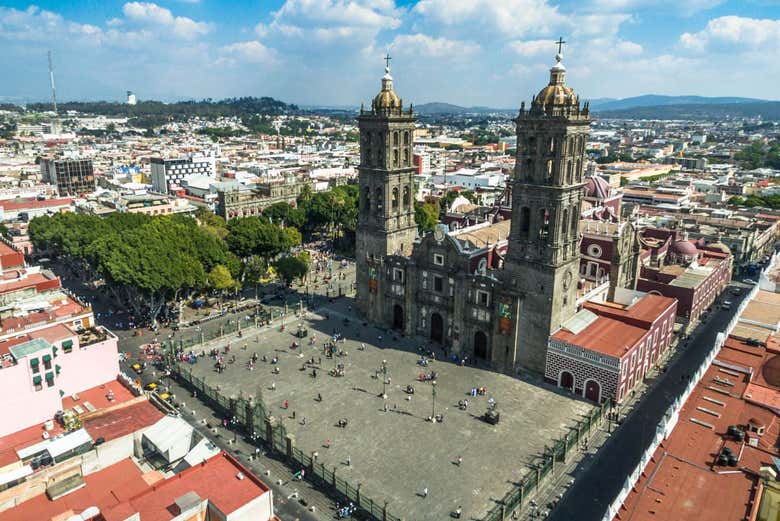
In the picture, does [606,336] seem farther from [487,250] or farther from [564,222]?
[487,250]

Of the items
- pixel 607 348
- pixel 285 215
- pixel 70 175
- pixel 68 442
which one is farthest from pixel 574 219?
pixel 70 175

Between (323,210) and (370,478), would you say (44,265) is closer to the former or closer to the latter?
(323,210)

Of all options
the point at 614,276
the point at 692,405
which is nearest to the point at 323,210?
the point at 614,276

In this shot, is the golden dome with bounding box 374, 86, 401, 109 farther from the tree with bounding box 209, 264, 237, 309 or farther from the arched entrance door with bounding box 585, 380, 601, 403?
the arched entrance door with bounding box 585, 380, 601, 403

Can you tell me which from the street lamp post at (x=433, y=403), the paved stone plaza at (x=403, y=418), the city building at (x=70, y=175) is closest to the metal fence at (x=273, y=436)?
the paved stone plaza at (x=403, y=418)

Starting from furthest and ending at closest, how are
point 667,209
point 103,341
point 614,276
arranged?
point 667,209
point 614,276
point 103,341

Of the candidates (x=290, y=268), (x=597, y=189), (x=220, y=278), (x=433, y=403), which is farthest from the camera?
(x=597, y=189)
